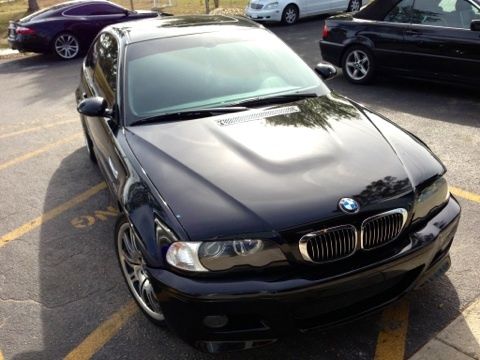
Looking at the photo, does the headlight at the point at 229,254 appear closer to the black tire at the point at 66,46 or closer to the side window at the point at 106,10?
the black tire at the point at 66,46

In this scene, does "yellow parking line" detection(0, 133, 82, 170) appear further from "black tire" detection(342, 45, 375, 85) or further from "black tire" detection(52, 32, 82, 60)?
"black tire" detection(52, 32, 82, 60)

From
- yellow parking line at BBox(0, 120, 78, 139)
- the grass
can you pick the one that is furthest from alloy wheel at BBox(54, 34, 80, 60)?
yellow parking line at BBox(0, 120, 78, 139)

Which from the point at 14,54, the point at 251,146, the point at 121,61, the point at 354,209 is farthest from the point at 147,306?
the point at 14,54

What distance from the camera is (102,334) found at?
3080 millimetres

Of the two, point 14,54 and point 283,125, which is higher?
point 283,125

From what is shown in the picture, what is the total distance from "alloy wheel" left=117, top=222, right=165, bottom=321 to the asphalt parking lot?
0.52ft

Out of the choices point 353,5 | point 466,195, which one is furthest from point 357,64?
point 353,5

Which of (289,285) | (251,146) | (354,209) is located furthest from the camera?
(251,146)

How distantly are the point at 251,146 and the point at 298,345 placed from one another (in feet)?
3.85

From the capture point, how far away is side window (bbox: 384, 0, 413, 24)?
24.0 ft

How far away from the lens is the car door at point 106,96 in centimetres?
350

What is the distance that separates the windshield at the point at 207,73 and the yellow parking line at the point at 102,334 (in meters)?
1.27

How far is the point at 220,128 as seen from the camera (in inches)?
128

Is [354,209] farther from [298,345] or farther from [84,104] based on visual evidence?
[84,104]
